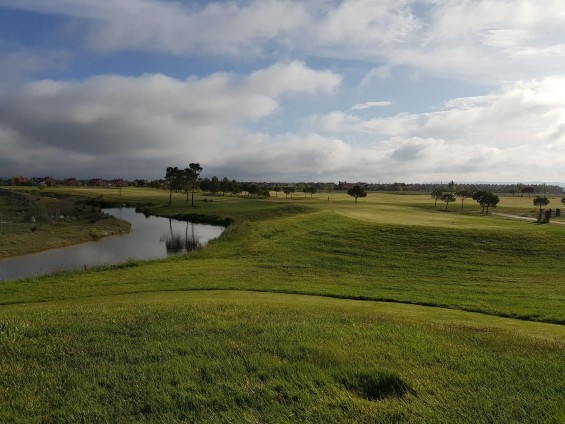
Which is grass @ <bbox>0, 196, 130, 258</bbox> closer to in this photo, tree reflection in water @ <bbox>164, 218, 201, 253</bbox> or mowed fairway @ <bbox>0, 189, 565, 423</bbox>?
tree reflection in water @ <bbox>164, 218, 201, 253</bbox>

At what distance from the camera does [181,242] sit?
56438 millimetres

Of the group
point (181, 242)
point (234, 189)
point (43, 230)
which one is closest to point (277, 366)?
point (181, 242)

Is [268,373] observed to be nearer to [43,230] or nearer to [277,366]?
[277,366]

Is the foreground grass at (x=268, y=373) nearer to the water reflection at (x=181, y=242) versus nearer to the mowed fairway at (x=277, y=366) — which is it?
the mowed fairway at (x=277, y=366)

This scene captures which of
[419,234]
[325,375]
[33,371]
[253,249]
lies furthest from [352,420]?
[419,234]

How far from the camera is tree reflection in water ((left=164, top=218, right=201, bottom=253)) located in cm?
5072

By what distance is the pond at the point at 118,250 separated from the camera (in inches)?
1486

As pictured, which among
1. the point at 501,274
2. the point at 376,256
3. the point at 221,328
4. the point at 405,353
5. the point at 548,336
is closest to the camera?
the point at 405,353

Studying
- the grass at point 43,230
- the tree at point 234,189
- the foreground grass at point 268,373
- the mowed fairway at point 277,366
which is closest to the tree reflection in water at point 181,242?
the grass at point 43,230

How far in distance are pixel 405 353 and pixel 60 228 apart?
199 ft

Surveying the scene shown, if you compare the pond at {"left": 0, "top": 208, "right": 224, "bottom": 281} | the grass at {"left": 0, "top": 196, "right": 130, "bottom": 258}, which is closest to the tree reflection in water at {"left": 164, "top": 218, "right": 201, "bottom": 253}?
the pond at {"left": 0, "top": 208, "right": 224, "bottom": 281}

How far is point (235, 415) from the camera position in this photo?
6.00 meters

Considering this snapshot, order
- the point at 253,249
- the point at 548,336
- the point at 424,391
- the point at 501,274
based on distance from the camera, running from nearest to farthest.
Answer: the point at 424,391 → the point at 548,336 → the point at 501,274 → the point at 253,249

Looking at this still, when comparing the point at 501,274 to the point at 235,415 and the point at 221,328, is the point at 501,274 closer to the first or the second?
the point at 221,328
